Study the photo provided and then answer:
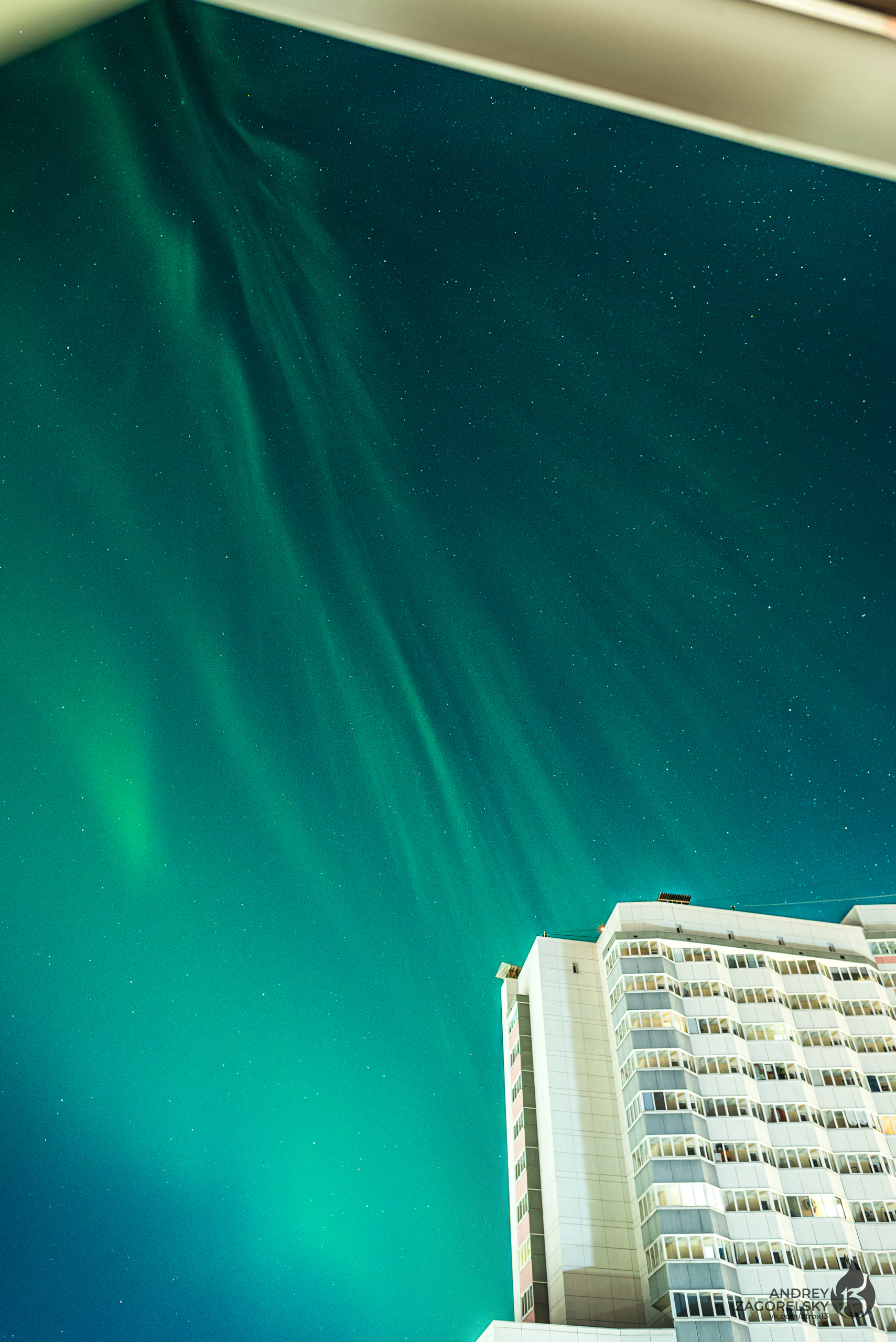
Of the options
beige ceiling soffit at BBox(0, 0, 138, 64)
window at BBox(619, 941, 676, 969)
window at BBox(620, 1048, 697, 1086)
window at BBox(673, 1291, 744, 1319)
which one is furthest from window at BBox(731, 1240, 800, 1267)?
beige ceiling soffit at BBox(0, 0, 138, 64)

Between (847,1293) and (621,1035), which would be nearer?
(847,1293)

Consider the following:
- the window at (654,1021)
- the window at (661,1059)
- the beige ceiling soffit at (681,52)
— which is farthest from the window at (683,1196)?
the beige ceiling soffit at (681,52)

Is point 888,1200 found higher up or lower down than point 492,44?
higher up

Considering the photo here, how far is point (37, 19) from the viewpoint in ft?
5.97

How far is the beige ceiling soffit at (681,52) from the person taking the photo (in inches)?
73.7

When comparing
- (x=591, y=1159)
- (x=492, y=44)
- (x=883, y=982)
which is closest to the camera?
(x=492, y=44)

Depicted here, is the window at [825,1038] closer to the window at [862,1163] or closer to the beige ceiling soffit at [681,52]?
the window at [862,1163]

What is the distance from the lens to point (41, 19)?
1.83m

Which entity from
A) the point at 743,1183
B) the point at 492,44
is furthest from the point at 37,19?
the point at 743,1183

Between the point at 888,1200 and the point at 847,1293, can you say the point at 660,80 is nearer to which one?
the point at 847,1293

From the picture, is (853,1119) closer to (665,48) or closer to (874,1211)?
(874,1211)

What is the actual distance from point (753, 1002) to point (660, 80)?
63.8 meters

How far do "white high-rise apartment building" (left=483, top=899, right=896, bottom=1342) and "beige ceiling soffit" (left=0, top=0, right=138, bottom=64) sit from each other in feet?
171

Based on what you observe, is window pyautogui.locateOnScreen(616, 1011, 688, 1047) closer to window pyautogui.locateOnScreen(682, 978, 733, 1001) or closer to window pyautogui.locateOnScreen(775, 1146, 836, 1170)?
window pyautogui.locateOnScreen(682, 978, 733, 1001)
